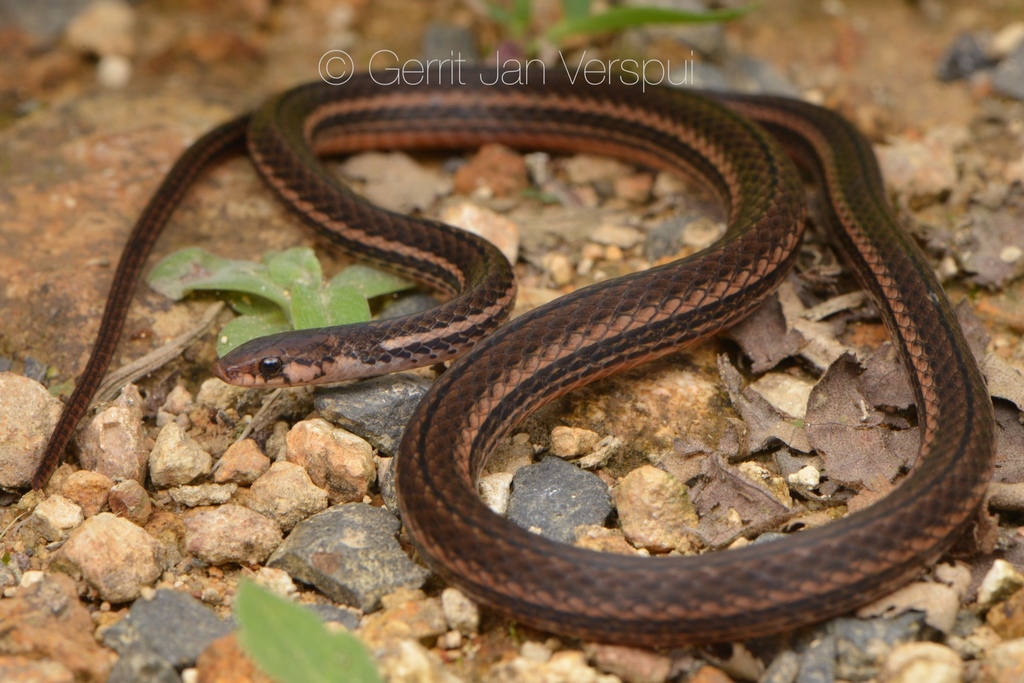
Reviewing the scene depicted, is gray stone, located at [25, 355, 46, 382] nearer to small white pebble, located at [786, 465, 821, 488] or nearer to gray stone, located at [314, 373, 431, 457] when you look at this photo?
gray stone, located at [314, 373, 431, 457]

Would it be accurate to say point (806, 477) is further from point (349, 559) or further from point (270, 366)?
point (270, 366)

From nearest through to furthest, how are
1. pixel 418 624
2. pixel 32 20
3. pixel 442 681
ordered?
pixel 442 681 → pixel 418 624 → pixel 32 20

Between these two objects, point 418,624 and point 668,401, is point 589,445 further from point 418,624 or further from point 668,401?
point 418,624

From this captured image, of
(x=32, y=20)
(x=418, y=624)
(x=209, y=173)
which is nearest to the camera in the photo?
(x=418, y=624)

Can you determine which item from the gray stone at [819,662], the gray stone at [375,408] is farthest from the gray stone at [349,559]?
the gray stone at [819,662]

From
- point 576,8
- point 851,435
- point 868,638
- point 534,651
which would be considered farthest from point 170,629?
point 576,8

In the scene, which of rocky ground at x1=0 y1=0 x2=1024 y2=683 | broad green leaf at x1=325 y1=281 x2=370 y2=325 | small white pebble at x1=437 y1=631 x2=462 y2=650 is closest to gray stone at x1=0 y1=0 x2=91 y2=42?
rocky ground at x1=0 y1=0 x2=1024 y2=683

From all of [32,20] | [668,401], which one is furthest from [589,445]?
[32,20]
